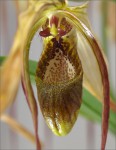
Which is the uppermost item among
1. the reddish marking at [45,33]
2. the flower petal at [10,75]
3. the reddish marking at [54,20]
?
the reddish marking at [54,20]

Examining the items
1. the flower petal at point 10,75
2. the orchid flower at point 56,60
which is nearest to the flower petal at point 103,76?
the orchid flower at point 56,60

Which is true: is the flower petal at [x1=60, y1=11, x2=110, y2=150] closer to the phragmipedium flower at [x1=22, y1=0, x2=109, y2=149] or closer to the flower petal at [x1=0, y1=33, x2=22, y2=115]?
the phragmipedium flower at [x1=22, y1=0, x2=109, y2=149]

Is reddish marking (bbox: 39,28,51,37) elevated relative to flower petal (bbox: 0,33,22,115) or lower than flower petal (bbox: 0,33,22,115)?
elevated

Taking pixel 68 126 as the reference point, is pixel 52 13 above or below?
above

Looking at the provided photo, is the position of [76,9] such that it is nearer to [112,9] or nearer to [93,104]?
[93,104]

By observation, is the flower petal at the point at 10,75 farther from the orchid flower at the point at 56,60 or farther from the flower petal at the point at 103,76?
the flower petal at the point at 103,76

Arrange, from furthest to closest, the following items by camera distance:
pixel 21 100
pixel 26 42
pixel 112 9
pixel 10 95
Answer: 1. pixel 21 100
2. pixel 112 9
3. pixel 10 95
4. pixel 26 42

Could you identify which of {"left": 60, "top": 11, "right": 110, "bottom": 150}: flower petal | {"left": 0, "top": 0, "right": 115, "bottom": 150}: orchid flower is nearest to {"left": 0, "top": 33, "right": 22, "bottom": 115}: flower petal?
{"left": 0, "top": 0, "right": 115, "bottom": 150}: orchid flower

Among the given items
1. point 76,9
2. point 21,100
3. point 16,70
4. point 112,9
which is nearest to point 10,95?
point 16,70
